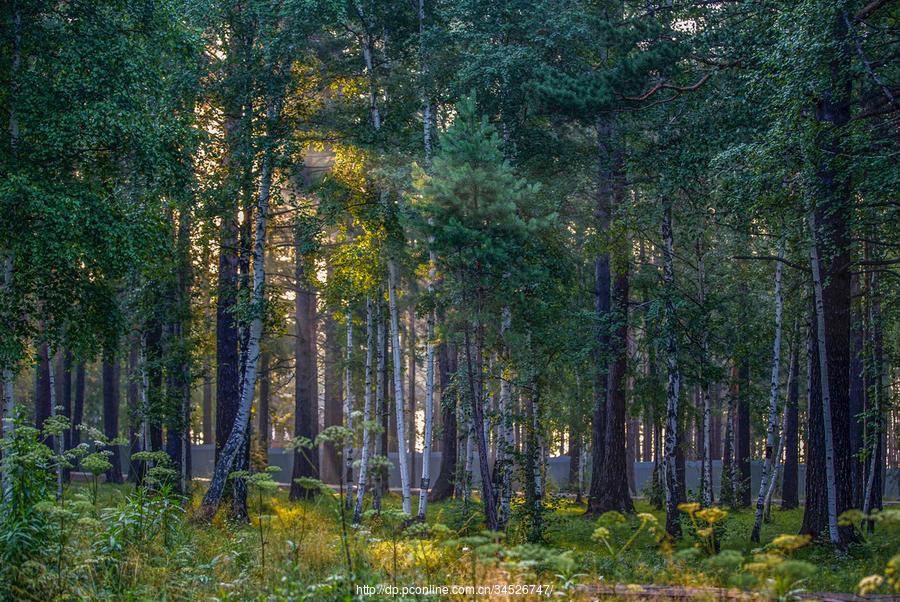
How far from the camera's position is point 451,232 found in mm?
13742

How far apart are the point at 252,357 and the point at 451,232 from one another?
5905 millimetres

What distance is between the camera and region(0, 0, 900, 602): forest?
9.80 meters

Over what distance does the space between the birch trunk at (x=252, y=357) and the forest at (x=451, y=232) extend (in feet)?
0.22

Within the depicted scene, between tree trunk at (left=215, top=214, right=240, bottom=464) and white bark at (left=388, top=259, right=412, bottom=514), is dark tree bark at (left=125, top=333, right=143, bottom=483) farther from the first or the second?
white bark at (left=388, top=259, right=412, bottom=514)

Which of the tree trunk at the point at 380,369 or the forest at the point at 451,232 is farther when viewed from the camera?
the tree trunk at the point at 380,369

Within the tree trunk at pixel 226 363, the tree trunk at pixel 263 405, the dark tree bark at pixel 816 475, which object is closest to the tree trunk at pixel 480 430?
the dark tree bark at pixel 816 475

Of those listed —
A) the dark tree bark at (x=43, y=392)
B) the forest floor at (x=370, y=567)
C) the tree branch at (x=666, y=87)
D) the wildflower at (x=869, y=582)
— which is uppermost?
the tree branch at (x=666, y=87)

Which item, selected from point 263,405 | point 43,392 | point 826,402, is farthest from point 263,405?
point 826,402

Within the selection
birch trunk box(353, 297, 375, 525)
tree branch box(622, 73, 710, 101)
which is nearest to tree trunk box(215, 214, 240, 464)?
birch trunk box(353, 297, 375, 525)

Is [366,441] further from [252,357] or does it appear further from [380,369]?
[252,357]

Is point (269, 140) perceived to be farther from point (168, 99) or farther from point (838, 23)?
point (838, 23)

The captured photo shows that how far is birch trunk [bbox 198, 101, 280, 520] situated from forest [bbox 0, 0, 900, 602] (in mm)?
66

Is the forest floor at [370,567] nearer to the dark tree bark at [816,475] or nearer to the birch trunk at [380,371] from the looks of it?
the dark tree bark at [816,475]

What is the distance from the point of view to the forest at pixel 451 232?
9797mm
